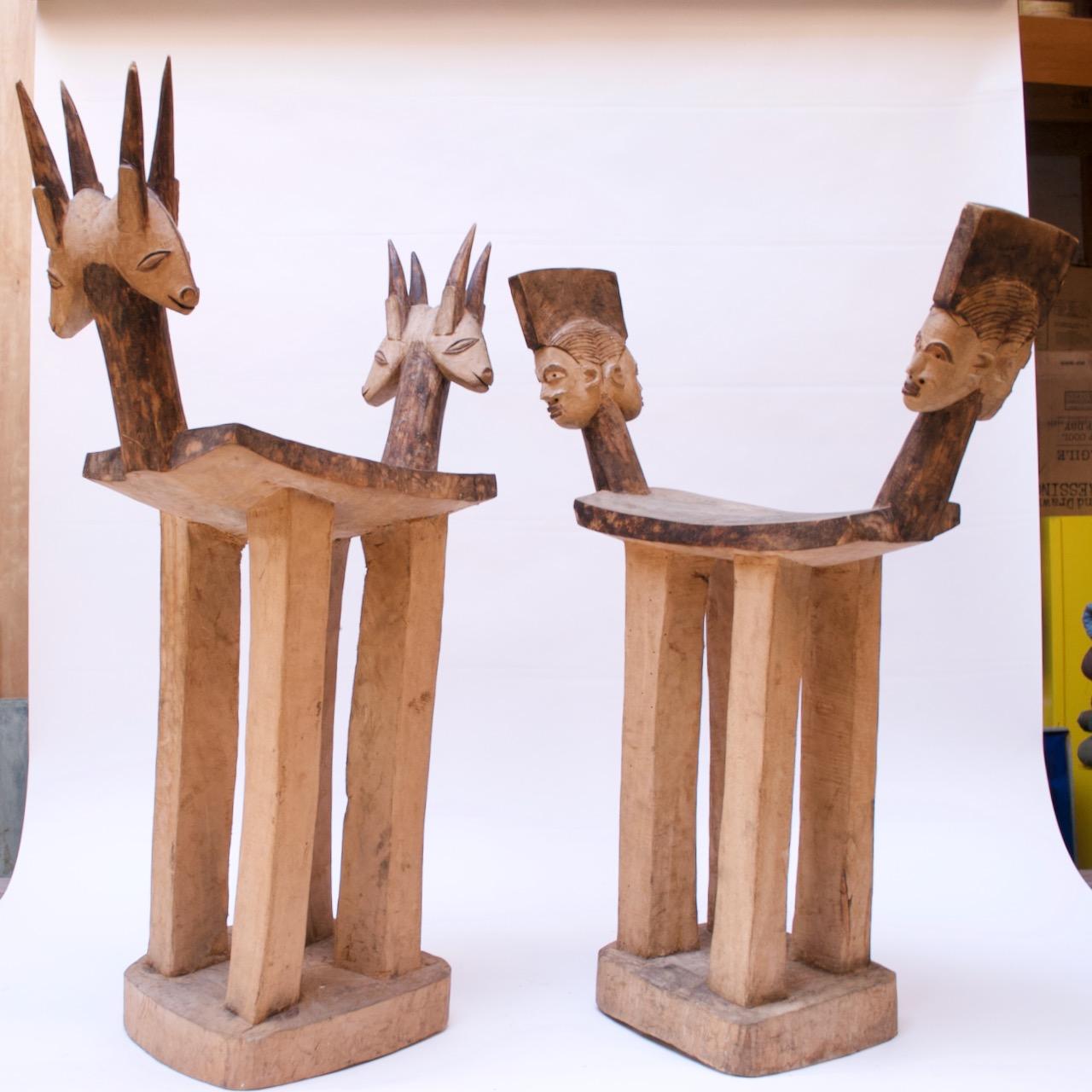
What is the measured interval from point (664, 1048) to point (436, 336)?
123cm

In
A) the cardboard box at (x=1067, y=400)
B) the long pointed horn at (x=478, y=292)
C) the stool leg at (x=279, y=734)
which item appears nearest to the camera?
the stool leg at (x=279, y=734)

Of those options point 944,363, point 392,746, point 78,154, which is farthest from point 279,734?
point 944,363

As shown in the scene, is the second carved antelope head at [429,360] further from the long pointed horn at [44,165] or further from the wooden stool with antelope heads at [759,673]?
the long pointed horn at [44,165]

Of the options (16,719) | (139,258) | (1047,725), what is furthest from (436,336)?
(1047,725)

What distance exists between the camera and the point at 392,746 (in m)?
2.25

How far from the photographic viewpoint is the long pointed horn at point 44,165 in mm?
1951

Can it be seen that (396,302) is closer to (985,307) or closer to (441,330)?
(441,330)

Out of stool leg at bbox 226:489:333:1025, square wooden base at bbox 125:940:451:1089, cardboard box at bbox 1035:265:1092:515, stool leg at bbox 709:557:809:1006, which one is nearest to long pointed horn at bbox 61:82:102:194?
stool leg at bbox 226:489:333:1025

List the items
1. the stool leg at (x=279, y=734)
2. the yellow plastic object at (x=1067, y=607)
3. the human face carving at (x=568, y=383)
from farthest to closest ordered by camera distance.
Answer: the yellow plastic object at (x=1067, y=607), the human face carving at (x=568, y=383), the stool leg at (x=279, y=734)

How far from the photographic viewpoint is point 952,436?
198 cm

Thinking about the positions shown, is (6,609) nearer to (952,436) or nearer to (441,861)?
(441,861)

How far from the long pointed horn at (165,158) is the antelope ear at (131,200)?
0.22ft

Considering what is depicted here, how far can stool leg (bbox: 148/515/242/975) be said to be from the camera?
87.7 inches

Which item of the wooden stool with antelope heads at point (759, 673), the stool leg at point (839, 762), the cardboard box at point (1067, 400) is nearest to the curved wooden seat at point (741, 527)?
the wooden stool with antelope heads at point (759, 673)
